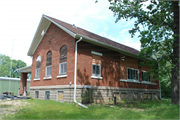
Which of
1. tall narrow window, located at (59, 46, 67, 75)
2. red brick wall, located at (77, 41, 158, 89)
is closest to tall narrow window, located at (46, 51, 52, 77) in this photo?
tall narrow window, located at (59, 46, 67, 75)

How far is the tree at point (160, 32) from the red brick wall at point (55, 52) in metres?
4.78

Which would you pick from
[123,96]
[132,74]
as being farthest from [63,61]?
[132,74]

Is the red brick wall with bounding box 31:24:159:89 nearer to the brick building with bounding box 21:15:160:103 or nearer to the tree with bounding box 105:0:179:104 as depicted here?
the brick building with bounding box 21:15:160:103

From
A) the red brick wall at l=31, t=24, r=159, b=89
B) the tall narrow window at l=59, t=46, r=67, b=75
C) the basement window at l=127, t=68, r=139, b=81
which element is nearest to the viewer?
Result: the red brick wall at l=31, t=24, r=159, b=89

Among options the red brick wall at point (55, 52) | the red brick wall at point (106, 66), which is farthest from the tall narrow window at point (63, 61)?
the red brick wall at point (106, 66)

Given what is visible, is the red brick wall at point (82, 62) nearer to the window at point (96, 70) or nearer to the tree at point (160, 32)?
the window at point (96, 70)

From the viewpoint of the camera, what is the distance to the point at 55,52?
51.9 ft

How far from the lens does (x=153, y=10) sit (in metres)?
12.8

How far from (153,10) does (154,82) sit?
12.6 m

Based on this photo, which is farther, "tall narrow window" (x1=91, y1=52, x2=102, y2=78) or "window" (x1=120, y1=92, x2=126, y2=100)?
"window" (x1=120, y1=92, x2=126, y2=100)

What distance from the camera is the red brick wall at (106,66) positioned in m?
13.5

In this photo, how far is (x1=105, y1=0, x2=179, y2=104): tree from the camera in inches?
461

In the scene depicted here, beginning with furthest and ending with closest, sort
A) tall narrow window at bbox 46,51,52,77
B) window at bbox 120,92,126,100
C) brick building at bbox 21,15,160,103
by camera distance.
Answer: window at bbox 120,92,126,100 < tall narrow window at bbox 46,51,52,77 < brick building at bbox 21,15,160,103

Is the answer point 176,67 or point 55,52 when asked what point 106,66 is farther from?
point 176,67
